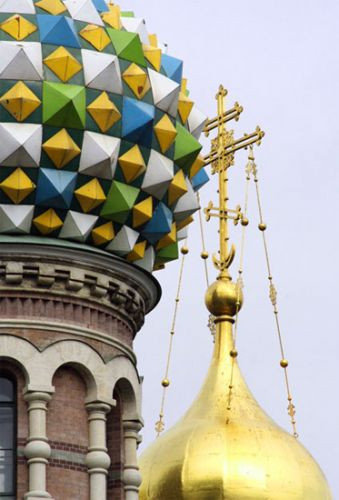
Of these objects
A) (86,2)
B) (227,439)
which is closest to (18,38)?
(86,2)

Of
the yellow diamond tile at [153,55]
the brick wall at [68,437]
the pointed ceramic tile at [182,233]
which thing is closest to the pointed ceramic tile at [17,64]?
the yellow diamond tile at [153,55]

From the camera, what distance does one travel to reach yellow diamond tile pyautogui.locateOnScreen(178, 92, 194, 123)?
92.0 ft

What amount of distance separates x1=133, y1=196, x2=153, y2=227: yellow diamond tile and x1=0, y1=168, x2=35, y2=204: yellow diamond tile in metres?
1.47

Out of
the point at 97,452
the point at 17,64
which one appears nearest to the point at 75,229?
the point at 17,64

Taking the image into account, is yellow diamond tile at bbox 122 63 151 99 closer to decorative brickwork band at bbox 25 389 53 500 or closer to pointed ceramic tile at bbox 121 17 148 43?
pointed ceramic tile at bbox 121 17 148 43

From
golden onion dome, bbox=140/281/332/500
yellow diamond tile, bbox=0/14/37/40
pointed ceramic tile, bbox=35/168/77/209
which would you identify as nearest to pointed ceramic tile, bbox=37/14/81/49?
yellow diamond tile, bbox=0/14/37/40

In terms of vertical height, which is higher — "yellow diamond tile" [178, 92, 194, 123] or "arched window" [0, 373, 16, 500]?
"yellow diamond tile" [178, 92, 194, 123]

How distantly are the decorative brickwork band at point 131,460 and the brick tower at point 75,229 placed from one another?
0.02 m

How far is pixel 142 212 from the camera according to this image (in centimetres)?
2734

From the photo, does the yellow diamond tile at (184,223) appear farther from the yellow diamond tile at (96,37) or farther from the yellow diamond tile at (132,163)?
the yellow diamond tile at (96,37)

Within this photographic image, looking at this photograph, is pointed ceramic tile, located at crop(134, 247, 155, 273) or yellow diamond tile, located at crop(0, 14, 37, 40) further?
pointed ceramic tile, located at crop(134, 247, 155, 273)

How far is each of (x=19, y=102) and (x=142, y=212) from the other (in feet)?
7.14

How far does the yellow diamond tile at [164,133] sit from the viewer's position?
27.4m

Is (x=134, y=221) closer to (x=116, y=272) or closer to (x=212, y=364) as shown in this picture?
(x=116, y=272)
